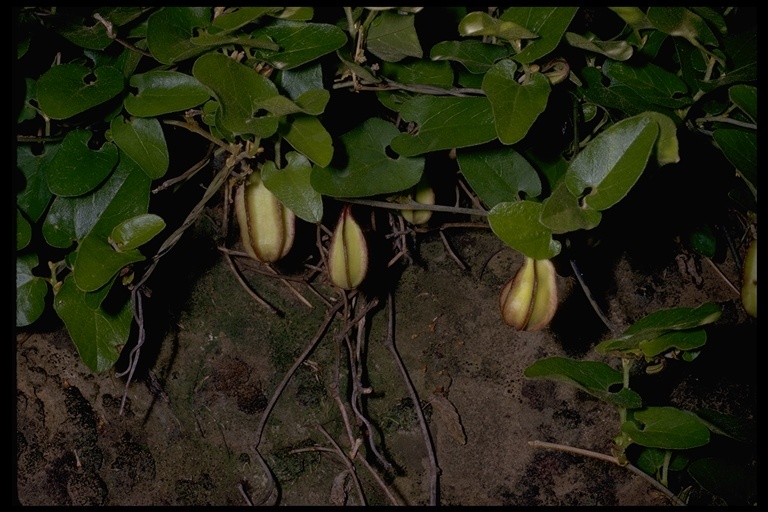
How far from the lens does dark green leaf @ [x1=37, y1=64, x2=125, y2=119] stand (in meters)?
0.80

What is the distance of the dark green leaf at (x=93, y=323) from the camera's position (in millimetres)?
875

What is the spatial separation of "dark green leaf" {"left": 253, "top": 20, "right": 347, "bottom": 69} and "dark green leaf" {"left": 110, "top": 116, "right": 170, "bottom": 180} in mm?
188

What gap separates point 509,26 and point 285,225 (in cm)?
40

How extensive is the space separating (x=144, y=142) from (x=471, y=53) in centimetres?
46

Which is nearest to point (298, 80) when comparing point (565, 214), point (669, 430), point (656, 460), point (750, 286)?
point (565, 214)

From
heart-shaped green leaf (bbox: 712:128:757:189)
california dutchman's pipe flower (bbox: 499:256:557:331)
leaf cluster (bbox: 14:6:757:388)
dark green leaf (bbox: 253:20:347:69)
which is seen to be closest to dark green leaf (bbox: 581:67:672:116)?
leaf cluster (bbox: 14:6:757:388)

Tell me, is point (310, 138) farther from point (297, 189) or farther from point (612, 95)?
point (612, 95)

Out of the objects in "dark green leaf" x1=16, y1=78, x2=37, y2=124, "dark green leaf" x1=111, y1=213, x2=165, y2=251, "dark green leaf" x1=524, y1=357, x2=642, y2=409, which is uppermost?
"dark green leaf" x1=16, y1=78, x2=37, y2=124

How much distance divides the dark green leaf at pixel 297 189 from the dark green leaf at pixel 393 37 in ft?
0.58

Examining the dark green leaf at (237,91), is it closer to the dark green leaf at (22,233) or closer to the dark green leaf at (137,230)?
the dark green leaf at (137,230)

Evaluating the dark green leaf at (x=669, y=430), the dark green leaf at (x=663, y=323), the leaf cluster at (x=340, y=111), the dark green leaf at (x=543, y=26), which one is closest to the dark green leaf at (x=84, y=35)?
the leaf cluster at (x=340, y=111)

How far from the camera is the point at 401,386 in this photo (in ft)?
3.84

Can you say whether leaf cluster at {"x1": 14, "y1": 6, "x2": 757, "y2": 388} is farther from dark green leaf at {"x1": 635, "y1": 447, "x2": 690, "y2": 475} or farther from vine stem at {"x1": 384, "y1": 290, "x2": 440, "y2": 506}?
dark green leaf at {"x1": 635, "y1": 447, "x2": 690, "y2": 475}

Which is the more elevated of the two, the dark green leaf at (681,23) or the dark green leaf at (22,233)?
the dark green leaf at (681,23)
